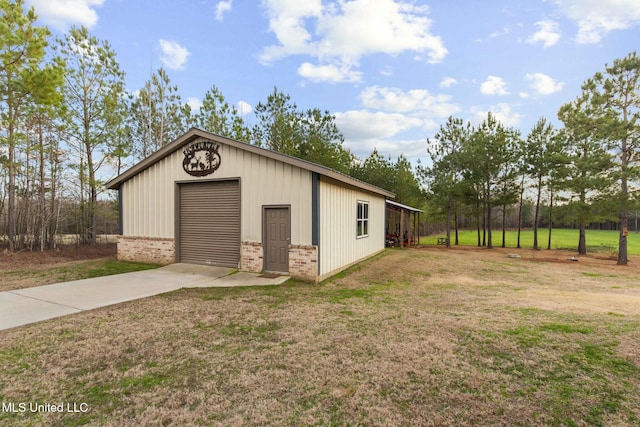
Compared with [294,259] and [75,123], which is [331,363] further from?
[75,123]

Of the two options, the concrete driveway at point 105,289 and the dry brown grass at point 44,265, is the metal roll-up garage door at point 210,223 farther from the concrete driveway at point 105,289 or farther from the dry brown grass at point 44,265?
the dry brown grass at point 44,265

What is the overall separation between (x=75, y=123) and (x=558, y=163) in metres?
25.3

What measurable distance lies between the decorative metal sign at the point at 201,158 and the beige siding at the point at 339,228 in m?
3.46

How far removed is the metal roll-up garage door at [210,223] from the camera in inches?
354

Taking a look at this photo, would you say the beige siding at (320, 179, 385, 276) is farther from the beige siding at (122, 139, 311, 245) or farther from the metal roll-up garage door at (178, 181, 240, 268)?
the metal roll-up garage door at (178, 181, 240, 268)

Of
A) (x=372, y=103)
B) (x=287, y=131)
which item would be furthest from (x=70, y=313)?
(x=287, y=131)

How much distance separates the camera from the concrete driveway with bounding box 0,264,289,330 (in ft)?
16.6

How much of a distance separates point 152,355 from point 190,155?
281 inches

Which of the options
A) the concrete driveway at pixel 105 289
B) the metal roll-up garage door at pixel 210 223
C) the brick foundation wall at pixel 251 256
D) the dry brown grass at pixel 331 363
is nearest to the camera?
the dry brown grass at pixel 331 363

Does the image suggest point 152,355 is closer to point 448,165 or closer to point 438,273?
point 438,273

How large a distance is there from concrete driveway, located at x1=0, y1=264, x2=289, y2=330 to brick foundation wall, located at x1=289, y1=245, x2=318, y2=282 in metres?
0.34

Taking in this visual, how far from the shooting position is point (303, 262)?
789 cm

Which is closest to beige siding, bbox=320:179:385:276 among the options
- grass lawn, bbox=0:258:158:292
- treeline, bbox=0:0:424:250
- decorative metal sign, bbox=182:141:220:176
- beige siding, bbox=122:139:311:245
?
beige siding, bbox=122:139:311:245

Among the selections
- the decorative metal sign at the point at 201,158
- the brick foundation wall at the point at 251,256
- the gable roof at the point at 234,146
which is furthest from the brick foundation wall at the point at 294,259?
the decorative metal sign at the point at 201,158
